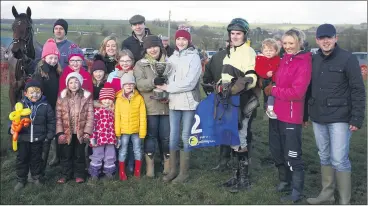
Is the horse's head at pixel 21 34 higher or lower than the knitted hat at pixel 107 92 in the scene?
higher

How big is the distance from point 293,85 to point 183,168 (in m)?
1.99

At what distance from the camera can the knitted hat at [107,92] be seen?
16.4 ft

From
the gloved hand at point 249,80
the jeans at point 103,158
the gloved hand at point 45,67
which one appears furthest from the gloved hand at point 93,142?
the gloved hand at point 249,80

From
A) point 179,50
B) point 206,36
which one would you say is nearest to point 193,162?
point 179,50

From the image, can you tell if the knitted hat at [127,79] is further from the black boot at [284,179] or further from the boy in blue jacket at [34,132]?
the black boot at [284,179]

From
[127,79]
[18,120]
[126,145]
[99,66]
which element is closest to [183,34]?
[127,79]

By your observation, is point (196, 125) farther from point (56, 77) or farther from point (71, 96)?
point (56, 77)

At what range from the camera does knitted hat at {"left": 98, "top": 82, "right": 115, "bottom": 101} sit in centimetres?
501

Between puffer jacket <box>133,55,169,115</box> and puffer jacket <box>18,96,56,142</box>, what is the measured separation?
131 centimetres

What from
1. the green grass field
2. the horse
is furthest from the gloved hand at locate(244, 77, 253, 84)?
the horse

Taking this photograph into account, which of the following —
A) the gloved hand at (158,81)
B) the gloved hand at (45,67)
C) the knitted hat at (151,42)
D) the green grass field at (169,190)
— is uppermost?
the knitted hat at (151,42)

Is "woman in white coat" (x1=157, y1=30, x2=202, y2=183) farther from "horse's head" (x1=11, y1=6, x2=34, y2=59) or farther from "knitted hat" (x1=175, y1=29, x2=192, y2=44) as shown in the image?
"horse's head" (x1=11, y1=6, x2=34, y2=59)

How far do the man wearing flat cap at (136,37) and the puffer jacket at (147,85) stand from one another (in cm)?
68

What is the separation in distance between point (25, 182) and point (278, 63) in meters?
3.95
